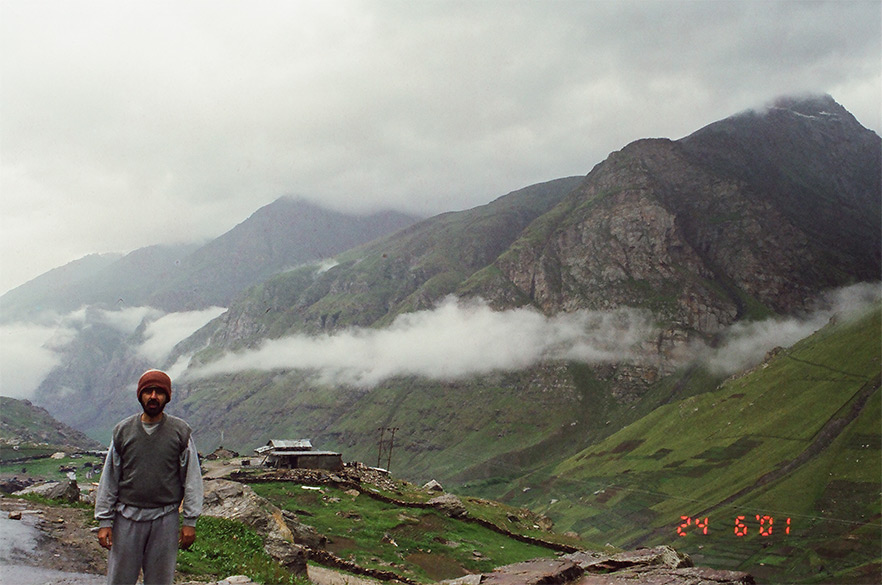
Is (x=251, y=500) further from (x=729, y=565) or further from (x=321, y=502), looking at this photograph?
(x=729, y=565)

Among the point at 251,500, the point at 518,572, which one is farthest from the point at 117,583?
the point at 251,500

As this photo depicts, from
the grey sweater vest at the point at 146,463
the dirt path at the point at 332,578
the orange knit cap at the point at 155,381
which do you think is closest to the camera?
the grey sweater vest at the point at 146,463

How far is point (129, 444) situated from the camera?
34.0 feet

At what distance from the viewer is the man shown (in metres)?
10.3

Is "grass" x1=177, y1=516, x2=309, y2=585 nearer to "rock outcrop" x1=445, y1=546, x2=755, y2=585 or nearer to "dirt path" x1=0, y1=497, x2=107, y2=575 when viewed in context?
"dirt path" x1=0, y1=497, x2=107, y2=575

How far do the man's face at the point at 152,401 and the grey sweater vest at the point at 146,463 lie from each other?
0.80ft

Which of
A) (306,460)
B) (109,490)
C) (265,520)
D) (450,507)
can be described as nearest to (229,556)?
(265,520)

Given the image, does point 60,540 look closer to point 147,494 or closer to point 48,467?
point 147,494

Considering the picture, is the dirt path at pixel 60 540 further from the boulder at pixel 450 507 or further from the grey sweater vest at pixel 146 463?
the boulder at pixel 450 507

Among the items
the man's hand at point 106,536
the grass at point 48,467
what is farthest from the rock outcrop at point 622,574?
the grass at point 48,467

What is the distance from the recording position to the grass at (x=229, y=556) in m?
17.0

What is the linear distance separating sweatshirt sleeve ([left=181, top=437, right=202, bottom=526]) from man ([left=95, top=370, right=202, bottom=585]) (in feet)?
0.06

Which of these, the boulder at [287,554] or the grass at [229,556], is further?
the boulder at [287,554]

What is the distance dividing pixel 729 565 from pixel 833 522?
3714 cm
